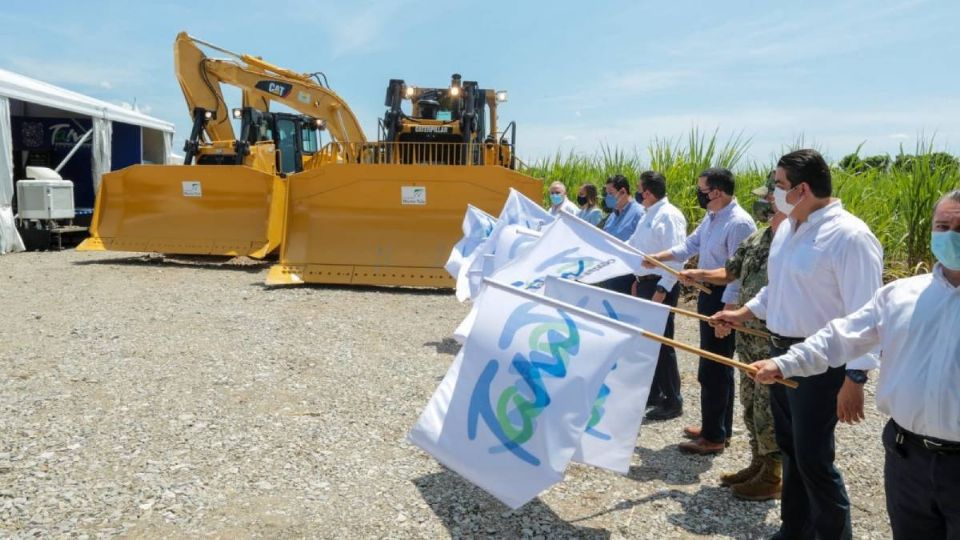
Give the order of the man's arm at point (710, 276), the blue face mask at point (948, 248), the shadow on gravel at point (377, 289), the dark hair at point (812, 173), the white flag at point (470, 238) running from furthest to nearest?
the shadow on gravel at point (377, 289), the white flag at point (470, 238), the man's arm at point (710, 276), the dark hair at point (812, 173), the blue face mask at point (948, 248)

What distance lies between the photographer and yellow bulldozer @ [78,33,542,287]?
9.62 meters

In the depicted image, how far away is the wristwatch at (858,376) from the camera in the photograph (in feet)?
7.80

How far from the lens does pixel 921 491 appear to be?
6.66 ft

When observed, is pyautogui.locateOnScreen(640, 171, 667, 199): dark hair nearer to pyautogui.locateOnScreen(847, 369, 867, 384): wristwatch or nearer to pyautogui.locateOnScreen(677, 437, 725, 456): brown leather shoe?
pyautogui.locateOnScreen(677, 437, 725, 456): brown leather shoe

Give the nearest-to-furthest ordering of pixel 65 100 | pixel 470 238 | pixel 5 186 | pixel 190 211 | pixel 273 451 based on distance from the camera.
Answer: pixel 273 451, pixel 470 238, pixel 190 211, pixel 5 186, pixel 65 100

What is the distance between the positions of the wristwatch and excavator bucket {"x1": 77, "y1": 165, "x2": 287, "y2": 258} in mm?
9428

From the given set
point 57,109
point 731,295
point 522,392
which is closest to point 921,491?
point 522,392

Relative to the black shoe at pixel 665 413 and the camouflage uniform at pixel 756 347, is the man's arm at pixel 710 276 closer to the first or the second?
the camouflage uniform at pixel 756 347

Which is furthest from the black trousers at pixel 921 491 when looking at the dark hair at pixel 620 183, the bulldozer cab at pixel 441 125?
the bulldozer cab at pixel 441 125

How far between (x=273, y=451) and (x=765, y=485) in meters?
2.65

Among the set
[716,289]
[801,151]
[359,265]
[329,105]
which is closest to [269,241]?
[359,265]

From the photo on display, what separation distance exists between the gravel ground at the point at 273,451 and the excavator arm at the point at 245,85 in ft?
22.5

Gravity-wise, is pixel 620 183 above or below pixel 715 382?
above

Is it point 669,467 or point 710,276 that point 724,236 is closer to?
point 710,276
